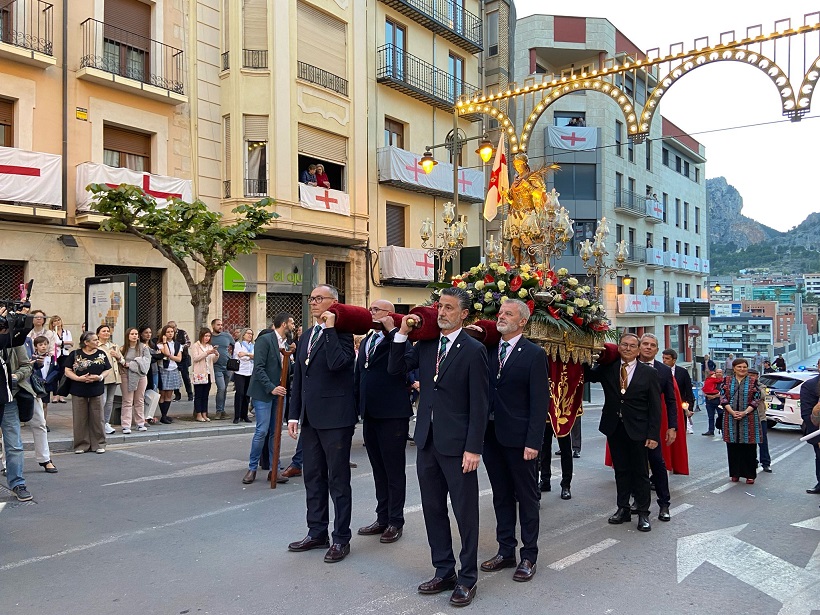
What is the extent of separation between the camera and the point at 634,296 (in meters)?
38.7

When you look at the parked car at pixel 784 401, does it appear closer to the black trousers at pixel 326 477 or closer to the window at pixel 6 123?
the black trousers at pixel 326 477

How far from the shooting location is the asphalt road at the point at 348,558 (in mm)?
4605

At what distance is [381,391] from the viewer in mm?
6059

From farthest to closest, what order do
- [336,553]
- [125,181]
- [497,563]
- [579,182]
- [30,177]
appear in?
[579,182] → [125,181] → [30,177] → [336,553] → [497,563]

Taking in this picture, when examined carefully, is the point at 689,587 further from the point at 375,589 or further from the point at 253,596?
the point at 253,596

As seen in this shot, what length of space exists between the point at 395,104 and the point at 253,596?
826 inches

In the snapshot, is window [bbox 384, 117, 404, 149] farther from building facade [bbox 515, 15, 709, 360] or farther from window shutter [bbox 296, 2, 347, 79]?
building facade [bbox 515, 15, 709, 360]

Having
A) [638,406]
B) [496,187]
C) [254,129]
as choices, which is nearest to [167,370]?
[496,187]

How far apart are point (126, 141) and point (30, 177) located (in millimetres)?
3021

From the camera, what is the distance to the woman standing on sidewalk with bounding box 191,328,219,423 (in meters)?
13.1

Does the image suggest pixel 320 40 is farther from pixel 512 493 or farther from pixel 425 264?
pixel 512 493

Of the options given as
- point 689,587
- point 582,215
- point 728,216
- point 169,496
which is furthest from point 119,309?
point 728,216

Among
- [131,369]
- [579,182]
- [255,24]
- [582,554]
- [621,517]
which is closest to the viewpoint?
[582,554]

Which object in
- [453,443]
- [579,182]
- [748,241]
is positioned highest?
[748,241]
